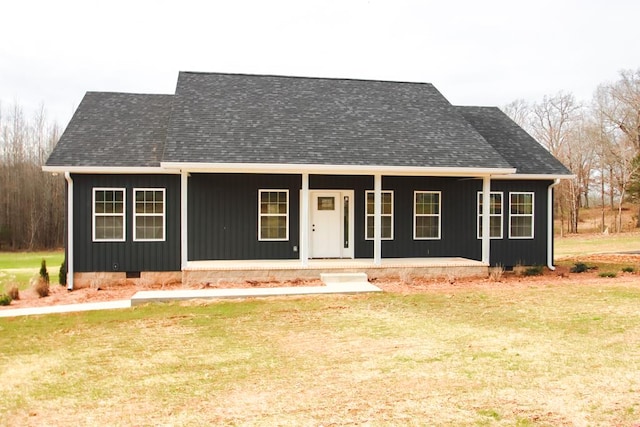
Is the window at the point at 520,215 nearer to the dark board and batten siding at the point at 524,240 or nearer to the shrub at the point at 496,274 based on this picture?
the dark board and batten siding at the point at 524,240

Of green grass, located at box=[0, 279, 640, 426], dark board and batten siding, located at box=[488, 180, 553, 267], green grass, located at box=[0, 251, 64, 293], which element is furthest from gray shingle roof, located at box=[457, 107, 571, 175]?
green grass, located at box=[0, 251, 64, 293]

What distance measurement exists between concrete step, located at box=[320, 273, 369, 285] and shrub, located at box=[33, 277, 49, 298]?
664cm

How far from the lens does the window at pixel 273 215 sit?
1572cm

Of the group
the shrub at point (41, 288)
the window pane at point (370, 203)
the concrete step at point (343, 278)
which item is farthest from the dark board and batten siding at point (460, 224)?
the shrub at point (41, 288)

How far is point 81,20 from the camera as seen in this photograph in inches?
709

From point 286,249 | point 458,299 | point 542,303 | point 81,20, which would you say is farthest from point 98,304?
point 81,20

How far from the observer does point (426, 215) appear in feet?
54.7

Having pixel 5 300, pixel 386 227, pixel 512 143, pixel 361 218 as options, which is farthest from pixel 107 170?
pixel 512 143

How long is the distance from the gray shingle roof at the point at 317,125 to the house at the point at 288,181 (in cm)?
6

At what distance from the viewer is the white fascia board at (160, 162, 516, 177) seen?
44.7 feet

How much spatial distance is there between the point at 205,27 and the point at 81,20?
399cm

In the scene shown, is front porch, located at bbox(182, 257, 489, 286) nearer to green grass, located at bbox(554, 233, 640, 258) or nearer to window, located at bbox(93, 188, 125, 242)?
window, located at bbox(93, 188, 125, 242)

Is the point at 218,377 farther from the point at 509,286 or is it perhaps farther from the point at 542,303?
the point at 509,286

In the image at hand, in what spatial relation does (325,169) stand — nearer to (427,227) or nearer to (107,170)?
(427,227)
